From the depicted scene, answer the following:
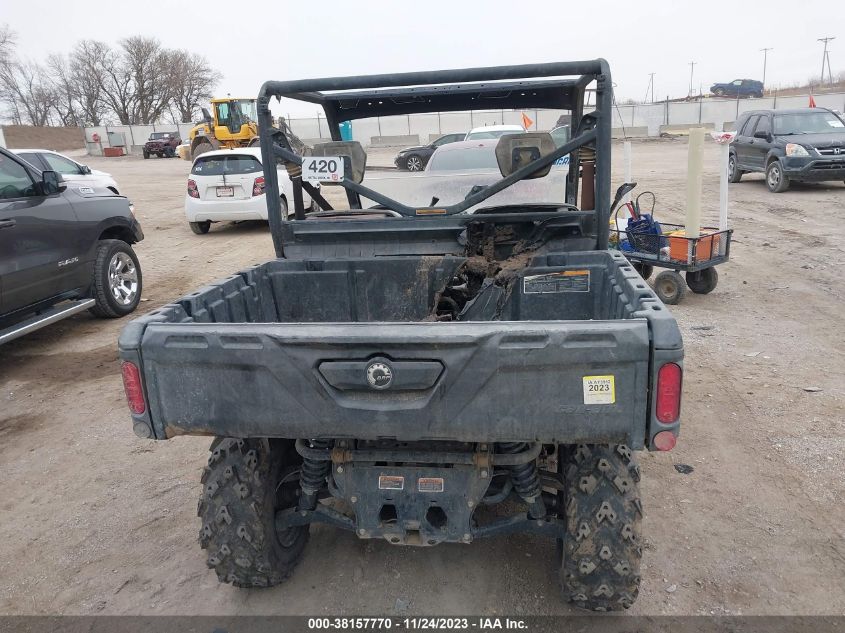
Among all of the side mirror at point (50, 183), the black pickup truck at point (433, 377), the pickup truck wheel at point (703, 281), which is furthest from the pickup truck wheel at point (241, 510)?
the pickup truck wheel at point (703, 281)

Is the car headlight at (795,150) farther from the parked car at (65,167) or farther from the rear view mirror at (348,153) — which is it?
the parked car at (65,167)

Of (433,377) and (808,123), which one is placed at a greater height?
(808,123)

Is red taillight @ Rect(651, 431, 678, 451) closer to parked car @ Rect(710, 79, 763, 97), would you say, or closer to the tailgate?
the tailgate

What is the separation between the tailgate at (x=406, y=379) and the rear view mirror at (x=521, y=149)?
5.69 ft

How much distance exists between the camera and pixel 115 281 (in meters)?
7.32

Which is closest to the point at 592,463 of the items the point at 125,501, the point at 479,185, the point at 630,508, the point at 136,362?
the point at 630,508

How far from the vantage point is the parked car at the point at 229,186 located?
38.7ft

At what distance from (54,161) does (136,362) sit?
40.6ft

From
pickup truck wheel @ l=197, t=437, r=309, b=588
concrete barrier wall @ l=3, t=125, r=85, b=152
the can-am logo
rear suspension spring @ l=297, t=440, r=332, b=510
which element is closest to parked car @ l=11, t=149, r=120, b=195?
pickup truck wheel @ l=197, t=437, r=309, b=588

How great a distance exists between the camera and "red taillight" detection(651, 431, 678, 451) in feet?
7.13

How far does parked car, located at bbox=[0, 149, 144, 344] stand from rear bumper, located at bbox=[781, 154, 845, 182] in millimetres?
13018

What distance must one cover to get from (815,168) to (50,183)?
1393 cm

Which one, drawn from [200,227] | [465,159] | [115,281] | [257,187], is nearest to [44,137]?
[200,227]

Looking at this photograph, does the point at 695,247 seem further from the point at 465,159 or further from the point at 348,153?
the point at 348,153
